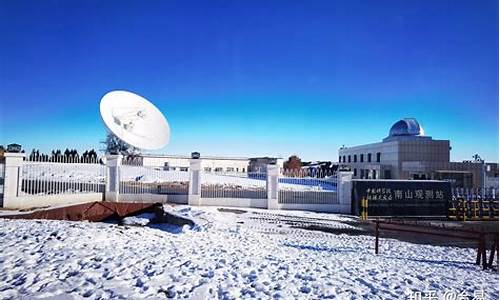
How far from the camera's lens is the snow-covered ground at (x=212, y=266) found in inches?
178

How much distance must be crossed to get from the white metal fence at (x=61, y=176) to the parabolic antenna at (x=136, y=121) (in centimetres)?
326

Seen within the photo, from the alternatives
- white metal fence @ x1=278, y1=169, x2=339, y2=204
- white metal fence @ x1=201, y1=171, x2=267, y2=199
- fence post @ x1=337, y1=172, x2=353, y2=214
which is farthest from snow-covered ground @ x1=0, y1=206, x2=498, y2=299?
white metal fence @ x1=201, y1=171, x2=267, y2=199

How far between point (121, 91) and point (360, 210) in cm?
1378

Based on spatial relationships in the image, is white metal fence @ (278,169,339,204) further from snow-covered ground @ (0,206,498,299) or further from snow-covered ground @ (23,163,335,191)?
snow-covered ground @ (0,206,498,299)

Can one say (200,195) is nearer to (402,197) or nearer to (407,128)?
(402,197)

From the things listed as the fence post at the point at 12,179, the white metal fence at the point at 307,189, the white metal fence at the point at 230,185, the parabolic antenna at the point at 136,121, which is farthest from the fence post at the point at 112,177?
the white metal fence at the point at 307,189

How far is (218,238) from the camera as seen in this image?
8.48m

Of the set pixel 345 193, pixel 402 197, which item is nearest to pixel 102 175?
pixel 345 193

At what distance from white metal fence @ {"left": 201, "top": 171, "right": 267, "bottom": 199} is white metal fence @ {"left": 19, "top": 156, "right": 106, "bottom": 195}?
464 centimetres

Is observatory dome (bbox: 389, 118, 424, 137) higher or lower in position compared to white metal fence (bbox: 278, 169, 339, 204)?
higher

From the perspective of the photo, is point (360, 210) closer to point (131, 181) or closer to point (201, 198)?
point (201, 198)

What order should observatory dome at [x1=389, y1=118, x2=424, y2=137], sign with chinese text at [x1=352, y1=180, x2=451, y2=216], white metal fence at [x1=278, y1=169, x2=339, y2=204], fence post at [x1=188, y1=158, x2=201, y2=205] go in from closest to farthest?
fence post at [x1=188, y1=158, x2=201, y2=205], sign with chinese text at [x1=352, y1=180, x2=451, y2=216], white metal fence at [x1=278, y1=169, x2=339, y2=204], observatory dome at [x1=389, y1=118, x2=424, y2=137]

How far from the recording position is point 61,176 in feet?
44.5

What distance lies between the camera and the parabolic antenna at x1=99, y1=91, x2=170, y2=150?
17844mm
